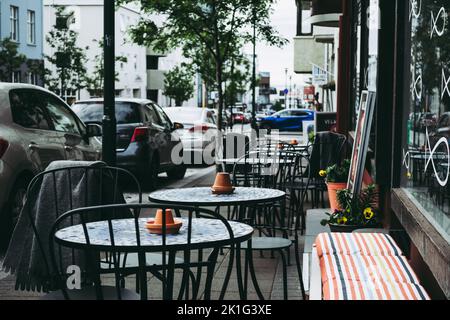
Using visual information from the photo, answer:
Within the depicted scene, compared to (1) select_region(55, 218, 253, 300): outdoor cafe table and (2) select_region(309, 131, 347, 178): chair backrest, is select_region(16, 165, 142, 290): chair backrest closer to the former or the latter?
(1) select_region(55, 218, 253, 300): outdoor cafe table

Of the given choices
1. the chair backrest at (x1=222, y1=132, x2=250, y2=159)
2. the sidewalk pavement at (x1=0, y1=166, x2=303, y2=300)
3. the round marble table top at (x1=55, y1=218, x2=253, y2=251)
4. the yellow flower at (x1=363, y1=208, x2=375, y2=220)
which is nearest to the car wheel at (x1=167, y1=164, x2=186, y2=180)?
the chair backrest at (x1=222, y1=132, x2=250, y2=159)

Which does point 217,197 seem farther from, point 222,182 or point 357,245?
point 357,245

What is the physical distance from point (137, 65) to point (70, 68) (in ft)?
87.4

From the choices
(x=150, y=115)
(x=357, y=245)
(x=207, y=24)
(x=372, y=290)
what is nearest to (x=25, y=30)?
(x=207, y=24)

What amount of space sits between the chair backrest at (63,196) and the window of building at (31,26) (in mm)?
39788

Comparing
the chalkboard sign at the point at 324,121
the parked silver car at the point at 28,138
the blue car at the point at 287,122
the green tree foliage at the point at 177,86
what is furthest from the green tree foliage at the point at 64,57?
the parked silver car at the point at 28,138

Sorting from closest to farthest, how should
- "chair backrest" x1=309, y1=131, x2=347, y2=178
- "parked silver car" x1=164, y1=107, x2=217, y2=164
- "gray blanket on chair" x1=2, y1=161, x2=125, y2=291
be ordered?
1. "gray blanket on chair" x1=2, y1=161, x2=125, y2=291
2. "chair backrest" x1=309, y1=131, x2=347, y2=178
3. "parked silver car" x1=164, y1=107, x2=217, y2=164

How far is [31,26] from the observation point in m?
44.2

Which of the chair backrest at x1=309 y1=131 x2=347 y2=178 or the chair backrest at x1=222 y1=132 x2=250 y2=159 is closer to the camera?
the chair backrest at x1=309 y1=131 x2=347 y2=178

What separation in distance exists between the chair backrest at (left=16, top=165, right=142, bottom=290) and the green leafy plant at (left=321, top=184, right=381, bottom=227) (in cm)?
233

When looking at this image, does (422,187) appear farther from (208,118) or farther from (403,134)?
(208,118)

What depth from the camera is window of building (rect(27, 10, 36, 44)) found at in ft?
143

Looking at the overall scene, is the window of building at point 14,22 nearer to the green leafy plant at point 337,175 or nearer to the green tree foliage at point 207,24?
the green tree foliage at point 207,24

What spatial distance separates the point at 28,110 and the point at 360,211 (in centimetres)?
388
